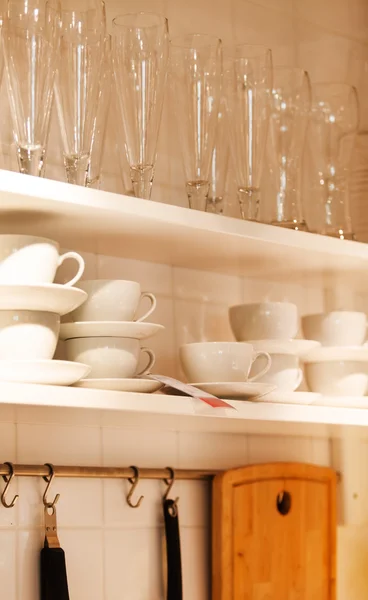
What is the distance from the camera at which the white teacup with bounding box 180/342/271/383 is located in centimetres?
140

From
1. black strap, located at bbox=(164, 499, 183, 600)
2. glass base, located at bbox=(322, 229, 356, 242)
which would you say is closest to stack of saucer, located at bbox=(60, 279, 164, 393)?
black strap, located at bbox=(164, 499, 183, 600)

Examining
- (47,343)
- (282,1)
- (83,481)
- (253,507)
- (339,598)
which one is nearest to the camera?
(47,343)

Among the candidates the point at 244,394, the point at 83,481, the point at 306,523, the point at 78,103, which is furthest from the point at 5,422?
the point at 306,523

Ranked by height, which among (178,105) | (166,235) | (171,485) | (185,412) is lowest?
(171,485)

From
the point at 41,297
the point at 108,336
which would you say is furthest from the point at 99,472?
the point at 41,297

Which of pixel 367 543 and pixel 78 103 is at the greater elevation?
pixel 78 103

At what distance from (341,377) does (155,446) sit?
318mm

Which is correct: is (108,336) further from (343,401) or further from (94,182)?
(343,401)

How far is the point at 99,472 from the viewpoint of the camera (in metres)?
1.49

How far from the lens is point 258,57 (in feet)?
5.05

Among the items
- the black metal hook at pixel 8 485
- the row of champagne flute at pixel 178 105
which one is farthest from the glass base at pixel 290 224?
the black metal hook at pixel 8 485

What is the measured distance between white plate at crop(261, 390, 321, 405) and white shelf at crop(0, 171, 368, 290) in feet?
0.72

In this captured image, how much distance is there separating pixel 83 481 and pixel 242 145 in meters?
0.56

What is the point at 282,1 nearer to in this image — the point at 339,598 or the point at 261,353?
the point at 261,353
